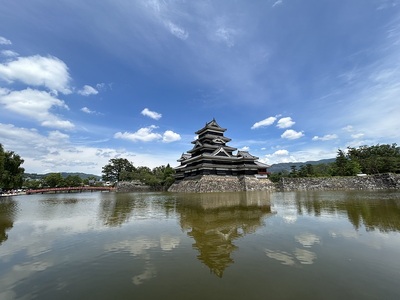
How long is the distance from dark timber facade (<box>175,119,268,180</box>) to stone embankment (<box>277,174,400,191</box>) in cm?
502

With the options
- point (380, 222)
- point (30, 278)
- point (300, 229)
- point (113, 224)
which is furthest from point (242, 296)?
point (380, 222)

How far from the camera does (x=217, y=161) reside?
37.9m

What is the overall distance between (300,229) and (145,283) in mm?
6423

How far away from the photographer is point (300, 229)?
8266 millimetres

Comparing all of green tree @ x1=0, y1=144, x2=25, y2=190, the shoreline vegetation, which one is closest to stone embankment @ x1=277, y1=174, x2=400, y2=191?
the shoreline vegetation

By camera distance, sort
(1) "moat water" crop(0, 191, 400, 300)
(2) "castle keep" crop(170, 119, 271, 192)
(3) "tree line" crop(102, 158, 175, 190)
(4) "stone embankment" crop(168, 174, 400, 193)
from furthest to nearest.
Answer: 1. (3) "tree line" crop(102, 158, 175, 190)
2. (2) "castle keep" crop(170, 119, 271, 192)
3. (4) "stone embankment" crop(168, 174, 400, 193)
4. (1) "moat water" crop(0, 191, 400, 300)

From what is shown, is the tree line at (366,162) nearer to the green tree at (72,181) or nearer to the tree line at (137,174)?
the tree line at (137,174)

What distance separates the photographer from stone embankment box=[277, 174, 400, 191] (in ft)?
102

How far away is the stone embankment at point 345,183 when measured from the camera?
31.0 m

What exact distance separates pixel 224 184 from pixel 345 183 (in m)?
19.1

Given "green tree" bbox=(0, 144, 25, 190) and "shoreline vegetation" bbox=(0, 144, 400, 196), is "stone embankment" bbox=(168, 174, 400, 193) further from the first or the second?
"green tree" bbox=(0, 144, 25, 190)

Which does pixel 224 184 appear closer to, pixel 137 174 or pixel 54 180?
pixel 137 174

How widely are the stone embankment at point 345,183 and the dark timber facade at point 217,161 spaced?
5021 mm

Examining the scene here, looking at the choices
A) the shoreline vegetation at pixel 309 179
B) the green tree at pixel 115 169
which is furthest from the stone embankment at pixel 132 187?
the green tree at pixel 115 169
